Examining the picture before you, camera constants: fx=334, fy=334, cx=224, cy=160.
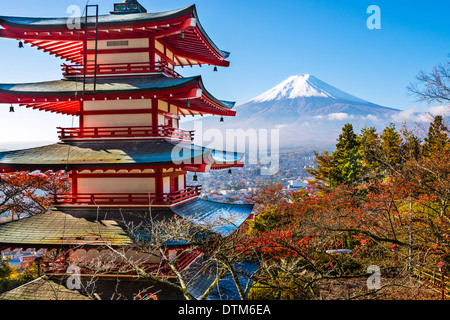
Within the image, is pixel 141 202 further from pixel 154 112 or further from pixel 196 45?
pixel 196 45

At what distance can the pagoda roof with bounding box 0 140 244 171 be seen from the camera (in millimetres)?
9562

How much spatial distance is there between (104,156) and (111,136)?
→ 3.99 feet

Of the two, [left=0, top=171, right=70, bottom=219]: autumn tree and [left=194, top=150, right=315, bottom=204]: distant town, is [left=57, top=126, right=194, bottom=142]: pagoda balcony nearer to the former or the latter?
[left=0, top=171, right=70, bottom=219]: autumn tree

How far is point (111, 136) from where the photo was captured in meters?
11.1

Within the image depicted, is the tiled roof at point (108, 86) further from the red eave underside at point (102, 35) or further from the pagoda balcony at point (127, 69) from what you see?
the red eave underside at point (102, 35)

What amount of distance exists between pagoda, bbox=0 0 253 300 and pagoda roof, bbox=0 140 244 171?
3 cm

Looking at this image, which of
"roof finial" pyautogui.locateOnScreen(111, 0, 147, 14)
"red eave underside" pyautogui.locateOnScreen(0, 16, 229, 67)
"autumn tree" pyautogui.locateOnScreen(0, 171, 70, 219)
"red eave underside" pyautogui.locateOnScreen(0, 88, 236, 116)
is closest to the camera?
"red eave underside" pyautogui.locateOnScreen(0, 88, 236, 116)

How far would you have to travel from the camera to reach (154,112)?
441 inches

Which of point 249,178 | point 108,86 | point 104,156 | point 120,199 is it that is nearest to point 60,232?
point 120,199

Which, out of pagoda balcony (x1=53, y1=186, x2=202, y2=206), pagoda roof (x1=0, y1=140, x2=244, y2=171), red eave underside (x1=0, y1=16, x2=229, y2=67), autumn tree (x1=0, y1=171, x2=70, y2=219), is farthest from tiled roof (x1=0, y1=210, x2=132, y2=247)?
autumn tree (x1=0, y1=171, x2=70, y2=219)

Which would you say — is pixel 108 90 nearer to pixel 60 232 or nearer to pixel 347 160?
pixel 60 232

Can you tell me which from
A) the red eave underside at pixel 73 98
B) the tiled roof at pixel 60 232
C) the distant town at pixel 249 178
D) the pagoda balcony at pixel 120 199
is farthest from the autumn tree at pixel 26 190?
the distant town at pixel 249 178
